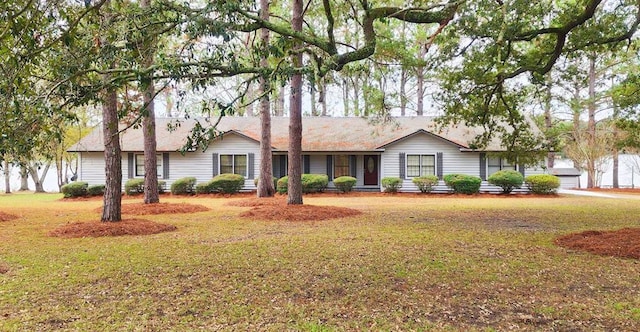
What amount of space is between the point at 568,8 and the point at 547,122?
2337 centimetres

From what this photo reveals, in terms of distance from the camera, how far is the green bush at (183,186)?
74.6 feet

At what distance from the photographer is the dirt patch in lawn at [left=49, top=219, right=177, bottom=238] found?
31.6 feet

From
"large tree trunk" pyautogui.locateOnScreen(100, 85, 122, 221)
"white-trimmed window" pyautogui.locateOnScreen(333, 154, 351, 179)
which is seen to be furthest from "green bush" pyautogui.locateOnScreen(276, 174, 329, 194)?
"large tree trunk" pyautogui.locateOnScreen(100, 85, 122, 221)

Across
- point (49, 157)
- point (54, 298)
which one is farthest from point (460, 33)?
point (54, 298)

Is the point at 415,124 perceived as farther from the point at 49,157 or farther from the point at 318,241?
the point at 49,157

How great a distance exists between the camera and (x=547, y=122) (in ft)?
102

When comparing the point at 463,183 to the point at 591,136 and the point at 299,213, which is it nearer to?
the point at 591,136

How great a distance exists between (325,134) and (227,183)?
654 cm

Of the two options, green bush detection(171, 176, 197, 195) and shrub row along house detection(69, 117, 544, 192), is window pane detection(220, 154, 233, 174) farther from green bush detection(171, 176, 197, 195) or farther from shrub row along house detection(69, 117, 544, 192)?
green bush detection(171, 176, 197, 195)

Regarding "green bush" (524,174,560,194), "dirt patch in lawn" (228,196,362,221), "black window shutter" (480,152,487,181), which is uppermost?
"black window shutter" (480,152,487,181)

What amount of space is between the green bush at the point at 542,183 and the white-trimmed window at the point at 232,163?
15.1m

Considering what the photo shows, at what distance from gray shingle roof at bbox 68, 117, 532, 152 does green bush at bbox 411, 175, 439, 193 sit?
2255 mm

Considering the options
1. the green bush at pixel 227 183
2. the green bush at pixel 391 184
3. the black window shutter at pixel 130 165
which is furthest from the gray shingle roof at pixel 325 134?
the green bush at pixel 227 183

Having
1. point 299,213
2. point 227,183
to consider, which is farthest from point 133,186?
point 299,213
